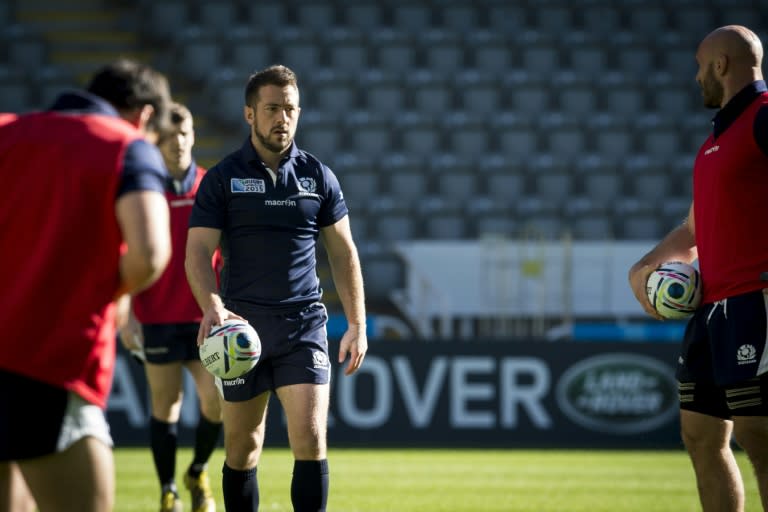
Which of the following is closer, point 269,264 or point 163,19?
point 269,264

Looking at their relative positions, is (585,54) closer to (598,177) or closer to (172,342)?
(598,177)

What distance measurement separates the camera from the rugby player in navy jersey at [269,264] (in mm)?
5883

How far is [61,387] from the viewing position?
3.70m

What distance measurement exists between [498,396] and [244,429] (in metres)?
7.88

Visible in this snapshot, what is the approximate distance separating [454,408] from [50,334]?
10.1 metres

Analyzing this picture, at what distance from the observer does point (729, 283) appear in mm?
5316

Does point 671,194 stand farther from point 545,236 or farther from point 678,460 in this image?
point 678,460

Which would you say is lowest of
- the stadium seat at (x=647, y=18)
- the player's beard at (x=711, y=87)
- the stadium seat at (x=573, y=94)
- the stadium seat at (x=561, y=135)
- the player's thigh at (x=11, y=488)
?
the player's thigh at (x=11, y=488)

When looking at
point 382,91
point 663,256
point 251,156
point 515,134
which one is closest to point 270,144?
point 251,156

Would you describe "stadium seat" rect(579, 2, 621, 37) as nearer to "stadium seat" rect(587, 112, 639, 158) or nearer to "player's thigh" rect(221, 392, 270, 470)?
"stadium seat" rect(587, 112, 639, 158)

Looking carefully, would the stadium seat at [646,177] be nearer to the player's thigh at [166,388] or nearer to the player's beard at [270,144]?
the player's thigh at [166,388]

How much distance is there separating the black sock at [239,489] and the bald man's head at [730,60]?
299cm

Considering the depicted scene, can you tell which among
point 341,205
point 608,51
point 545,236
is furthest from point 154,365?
point 608,51

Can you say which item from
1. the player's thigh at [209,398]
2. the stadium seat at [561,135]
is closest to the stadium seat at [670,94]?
the stadium seat at [561,135]
